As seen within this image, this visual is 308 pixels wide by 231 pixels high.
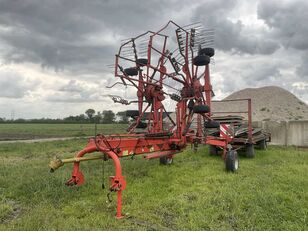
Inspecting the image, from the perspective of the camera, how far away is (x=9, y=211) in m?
6.31

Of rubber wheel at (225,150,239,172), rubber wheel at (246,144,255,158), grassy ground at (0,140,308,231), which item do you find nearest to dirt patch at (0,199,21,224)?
grassy ground at (0,140,308,231)

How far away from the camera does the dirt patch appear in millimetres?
5952

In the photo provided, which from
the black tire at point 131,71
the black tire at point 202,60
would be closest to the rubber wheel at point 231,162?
the black tire at point 202,60

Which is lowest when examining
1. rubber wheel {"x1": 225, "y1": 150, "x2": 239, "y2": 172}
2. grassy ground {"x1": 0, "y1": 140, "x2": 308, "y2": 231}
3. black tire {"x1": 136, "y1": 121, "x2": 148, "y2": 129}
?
grassy ground {"x1": 0, "y1": 140, "x2": 308, "y2": 231}

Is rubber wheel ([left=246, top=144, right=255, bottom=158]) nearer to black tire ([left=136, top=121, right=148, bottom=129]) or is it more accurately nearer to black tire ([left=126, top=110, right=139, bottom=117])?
black tire ([left=136, top=121, right=148, bottom=129])

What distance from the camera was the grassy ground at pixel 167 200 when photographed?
5.43 meters

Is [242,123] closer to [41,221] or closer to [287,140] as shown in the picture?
[287,140]

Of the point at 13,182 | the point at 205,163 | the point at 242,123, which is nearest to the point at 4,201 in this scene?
the point at 13,182

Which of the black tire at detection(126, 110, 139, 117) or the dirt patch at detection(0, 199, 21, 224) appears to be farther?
the black tire at detection(126, 110, 139, 117)

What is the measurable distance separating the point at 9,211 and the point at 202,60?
23.0 ft

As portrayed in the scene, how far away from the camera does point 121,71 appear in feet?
30.1

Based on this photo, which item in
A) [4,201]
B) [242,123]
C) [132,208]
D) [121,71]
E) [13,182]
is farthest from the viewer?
[242,123]

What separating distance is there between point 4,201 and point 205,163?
6.76 meters

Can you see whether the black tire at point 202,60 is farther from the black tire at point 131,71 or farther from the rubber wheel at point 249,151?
the rubber wheel at point 249,151
